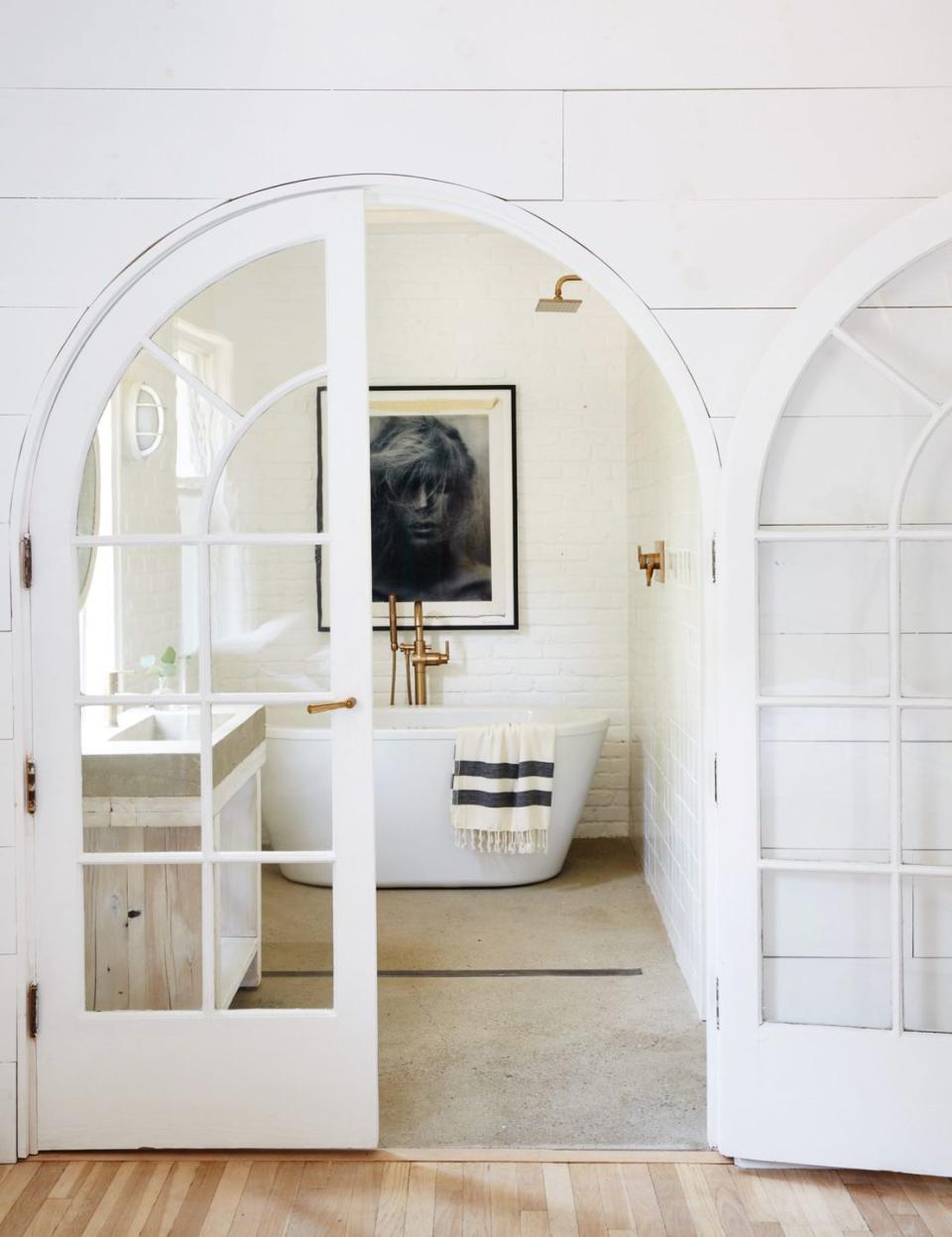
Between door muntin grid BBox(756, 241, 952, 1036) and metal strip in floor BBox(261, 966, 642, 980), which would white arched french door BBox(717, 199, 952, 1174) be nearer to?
door muntin grid BBox(756, 241, 952, 1036)

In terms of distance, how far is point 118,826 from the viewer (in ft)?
8.41

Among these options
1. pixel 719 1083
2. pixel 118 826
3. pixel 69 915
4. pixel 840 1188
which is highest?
pixel 118 826

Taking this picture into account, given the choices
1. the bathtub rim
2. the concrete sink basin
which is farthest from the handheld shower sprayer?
the concrete sink basin

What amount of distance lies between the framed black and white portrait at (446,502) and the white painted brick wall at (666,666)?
0.57 meters

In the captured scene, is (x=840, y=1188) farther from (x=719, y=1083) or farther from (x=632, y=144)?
(x=632, y=144)

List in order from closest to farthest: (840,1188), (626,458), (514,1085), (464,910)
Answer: (840,1188), (514,1085), (464,910), (626,458)

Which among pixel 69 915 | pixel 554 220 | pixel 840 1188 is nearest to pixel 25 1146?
pixel 69 915

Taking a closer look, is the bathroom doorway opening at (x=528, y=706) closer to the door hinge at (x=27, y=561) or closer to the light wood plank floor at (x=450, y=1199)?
the light wood plank floor at (x=450, y=1199)

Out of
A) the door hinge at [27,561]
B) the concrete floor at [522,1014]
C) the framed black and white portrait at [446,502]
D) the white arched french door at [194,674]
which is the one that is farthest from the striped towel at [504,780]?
the door hinge at [27,561]

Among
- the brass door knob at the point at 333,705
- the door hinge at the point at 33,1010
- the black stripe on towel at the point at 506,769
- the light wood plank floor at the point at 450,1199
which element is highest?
the brass door knob at the point at 333,705

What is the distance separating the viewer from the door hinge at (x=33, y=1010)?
2.55 m

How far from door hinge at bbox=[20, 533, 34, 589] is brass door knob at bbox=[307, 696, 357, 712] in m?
0.66

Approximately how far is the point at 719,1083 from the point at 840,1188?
0.31 m

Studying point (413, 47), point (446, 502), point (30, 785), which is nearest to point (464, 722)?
point (446, 502)
